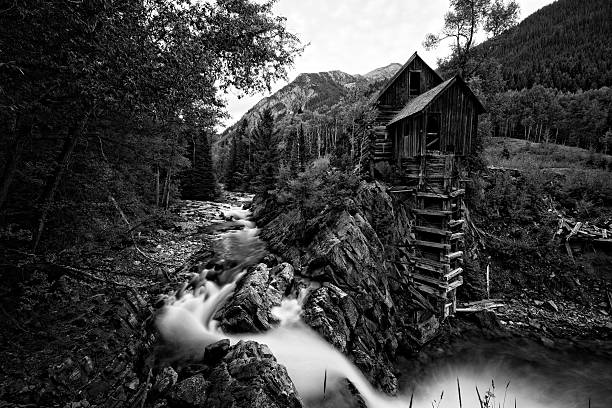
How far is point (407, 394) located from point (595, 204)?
18.1m

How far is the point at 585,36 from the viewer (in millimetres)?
83188

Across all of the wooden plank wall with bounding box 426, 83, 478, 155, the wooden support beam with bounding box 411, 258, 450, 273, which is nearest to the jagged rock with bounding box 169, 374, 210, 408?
the wooden support beam with bounding box 411, 258, 450, 273

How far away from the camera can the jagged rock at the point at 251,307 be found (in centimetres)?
936

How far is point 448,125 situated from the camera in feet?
52.0

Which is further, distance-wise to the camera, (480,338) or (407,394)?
(480,338)

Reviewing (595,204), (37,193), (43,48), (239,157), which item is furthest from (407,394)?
(239,157)

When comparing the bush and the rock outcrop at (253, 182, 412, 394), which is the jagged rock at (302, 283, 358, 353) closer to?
the rock outcrop at (253, 182, 412, 394)

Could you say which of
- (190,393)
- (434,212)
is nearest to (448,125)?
(434,212)

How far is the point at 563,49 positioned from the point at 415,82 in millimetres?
101712

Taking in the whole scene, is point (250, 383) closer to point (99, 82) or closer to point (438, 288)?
point (99, 82)

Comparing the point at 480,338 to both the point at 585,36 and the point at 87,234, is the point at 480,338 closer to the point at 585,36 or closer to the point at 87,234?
the point at 87,234

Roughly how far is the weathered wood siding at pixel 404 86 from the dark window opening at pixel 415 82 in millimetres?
198

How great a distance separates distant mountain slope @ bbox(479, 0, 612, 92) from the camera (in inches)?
2667

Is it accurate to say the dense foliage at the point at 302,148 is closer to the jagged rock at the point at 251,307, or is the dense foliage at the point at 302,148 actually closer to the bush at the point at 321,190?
the bush at the point at 321,190
